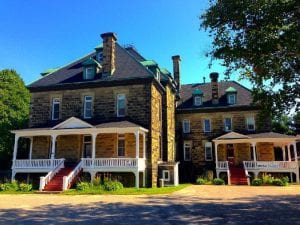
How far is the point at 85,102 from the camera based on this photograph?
90.3 feet

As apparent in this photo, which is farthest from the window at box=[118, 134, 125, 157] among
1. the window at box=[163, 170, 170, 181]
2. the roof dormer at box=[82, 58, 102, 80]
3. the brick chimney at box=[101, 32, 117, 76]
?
the roof dormer at box=[82, 58, 102, 80]

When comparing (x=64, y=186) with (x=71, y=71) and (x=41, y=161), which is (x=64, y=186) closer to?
(x=41, y=161)

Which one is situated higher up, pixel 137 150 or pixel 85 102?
pixel 85 102

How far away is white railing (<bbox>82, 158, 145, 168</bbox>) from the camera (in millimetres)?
23234

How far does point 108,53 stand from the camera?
27672mm

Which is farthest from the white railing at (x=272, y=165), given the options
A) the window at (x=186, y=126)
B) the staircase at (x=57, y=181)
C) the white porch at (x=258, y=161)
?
the staircase at (x=57, y=181)

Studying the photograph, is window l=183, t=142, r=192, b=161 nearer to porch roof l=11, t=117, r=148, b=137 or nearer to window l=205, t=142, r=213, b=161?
window l=205, t=142, r=213, b=161

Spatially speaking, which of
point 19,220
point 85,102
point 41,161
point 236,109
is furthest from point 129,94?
point 19,220

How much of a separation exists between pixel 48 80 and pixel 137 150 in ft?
37.3

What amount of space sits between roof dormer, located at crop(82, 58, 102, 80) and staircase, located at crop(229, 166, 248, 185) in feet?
51.0

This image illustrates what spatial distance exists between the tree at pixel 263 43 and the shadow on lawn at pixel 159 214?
5.26 meters

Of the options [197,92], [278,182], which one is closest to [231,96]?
[197,92]

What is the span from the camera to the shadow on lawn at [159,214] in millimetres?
10391

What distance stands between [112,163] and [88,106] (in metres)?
6.31
